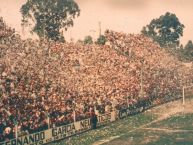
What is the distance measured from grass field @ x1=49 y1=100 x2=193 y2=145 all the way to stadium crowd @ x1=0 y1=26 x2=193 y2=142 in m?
2.06

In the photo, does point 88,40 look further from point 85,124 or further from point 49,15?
point 85,124

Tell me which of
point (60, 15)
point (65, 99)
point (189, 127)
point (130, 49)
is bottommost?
point (189, 127)

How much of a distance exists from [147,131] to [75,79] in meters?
8.30

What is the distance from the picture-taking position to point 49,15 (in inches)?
2633

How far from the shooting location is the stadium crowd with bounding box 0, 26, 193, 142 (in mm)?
28000

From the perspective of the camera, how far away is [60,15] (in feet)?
222

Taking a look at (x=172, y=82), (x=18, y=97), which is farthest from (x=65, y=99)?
(x=172, y=82)

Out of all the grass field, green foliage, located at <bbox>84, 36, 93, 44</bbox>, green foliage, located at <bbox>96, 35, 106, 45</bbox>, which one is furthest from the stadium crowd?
green foliage, located at <bbox>84, 36, 93, 44</bbox>

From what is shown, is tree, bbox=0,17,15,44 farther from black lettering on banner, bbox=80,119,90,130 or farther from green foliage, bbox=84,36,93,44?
green foliage, bbox=84,36,93,44

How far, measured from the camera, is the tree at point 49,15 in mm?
64438

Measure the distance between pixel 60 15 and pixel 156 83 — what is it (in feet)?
74.6

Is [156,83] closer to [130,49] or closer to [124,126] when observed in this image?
[130,49]

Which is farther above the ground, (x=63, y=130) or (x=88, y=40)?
(x=88, y=40)

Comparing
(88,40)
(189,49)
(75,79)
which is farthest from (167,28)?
(75,79)
